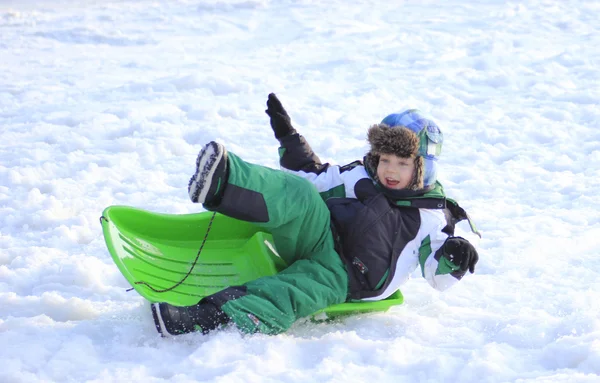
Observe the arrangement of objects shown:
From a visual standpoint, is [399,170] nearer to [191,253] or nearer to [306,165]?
[306,165]

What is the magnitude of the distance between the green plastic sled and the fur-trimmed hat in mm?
505

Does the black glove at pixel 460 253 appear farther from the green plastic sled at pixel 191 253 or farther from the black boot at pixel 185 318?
the black boot at pixel 185 318

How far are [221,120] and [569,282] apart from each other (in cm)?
297

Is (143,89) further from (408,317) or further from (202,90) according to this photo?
(408,317)

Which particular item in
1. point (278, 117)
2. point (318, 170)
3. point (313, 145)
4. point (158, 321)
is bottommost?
point (158, 321)

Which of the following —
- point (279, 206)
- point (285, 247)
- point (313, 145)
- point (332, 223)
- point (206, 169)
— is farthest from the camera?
point (313, 145)

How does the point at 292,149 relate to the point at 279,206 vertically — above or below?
above

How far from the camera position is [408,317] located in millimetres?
3043

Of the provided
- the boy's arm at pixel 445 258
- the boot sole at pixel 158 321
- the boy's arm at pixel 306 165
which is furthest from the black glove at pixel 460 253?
the boot sole at pixel 158 321

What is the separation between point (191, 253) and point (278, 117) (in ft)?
2.29

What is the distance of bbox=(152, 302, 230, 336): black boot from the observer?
8.45 feet

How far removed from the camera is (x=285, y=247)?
296cm

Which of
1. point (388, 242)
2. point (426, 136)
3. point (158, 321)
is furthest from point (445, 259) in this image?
point (158, 321)

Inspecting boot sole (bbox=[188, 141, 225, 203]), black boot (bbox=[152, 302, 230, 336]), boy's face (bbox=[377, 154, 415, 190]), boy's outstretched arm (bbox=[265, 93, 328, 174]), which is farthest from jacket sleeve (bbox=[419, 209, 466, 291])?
boot sole (bbox=[188, 141, 225, 203])
